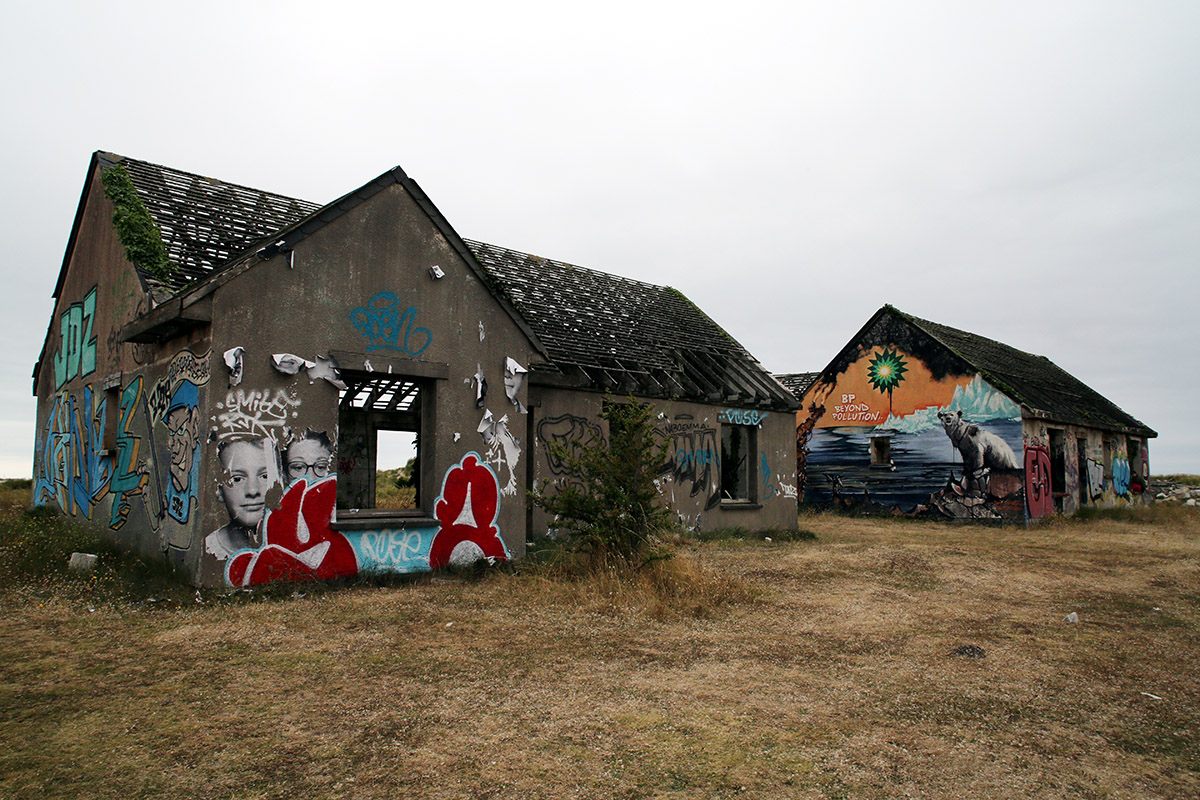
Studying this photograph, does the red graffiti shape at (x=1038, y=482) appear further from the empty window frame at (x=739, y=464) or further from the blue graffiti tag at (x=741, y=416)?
the blue graffiti tag at (x=741, y=416)

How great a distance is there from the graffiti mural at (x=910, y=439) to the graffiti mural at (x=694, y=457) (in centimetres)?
940

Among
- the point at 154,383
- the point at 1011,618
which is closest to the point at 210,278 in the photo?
the point at 154,383

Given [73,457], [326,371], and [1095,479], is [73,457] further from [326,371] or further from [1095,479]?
[1095,479]

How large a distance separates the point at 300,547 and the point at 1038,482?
2014 centimetres

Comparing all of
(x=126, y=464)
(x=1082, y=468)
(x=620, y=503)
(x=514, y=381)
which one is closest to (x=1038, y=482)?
(x=1082, y=468)

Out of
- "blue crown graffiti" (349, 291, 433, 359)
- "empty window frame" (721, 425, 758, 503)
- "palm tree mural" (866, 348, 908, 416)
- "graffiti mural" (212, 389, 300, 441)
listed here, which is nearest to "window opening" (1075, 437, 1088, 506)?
"palm tree mural" (866, 348, 908, 416)

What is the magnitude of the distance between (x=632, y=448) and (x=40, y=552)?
7743 mm

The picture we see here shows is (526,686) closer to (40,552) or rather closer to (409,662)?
(409,662)

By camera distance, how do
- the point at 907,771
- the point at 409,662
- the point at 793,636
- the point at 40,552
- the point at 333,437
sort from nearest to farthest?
the point at 907,771 < the point at 409,662 < the point at 793,636 < the point at 333,437 < the point at 40,552

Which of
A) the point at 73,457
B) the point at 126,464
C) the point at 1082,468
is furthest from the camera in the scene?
the point at 1082,468

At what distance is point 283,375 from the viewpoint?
901cm

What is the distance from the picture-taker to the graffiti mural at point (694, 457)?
601 inches

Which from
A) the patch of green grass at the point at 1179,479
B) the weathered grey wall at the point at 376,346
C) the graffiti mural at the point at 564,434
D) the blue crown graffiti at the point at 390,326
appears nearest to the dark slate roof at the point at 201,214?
the weathered grey wall at the point at 376,346

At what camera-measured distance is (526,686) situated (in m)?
5.66
